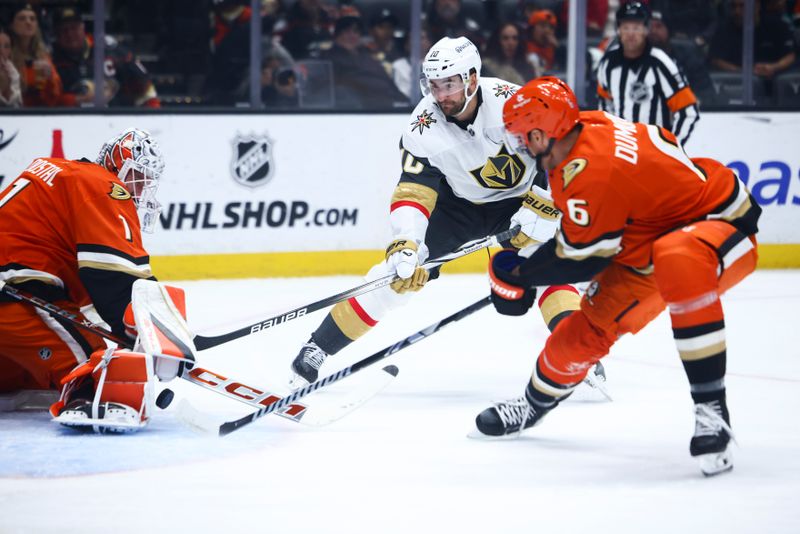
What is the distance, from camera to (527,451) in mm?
3010

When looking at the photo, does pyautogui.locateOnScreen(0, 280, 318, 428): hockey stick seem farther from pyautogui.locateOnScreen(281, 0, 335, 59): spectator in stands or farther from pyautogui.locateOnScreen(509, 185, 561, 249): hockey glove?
pyautogui.locateOnScreen(281, 0, 335, 59): spectator in stands

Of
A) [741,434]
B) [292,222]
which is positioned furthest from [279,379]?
[292,222]

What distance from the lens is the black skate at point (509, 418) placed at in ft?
10.2

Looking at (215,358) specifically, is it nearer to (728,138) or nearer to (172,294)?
(172,294)

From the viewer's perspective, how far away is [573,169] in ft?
8.72

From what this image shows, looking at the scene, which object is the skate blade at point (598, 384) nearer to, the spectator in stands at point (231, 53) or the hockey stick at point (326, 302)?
the hockey stick at point (326, 302)

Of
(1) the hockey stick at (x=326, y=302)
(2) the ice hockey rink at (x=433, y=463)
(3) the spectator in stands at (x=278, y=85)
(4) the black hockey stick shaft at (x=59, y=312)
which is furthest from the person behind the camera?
(3) the spectator in stands at (x=278, y=85)

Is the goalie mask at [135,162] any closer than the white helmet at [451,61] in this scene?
Yes

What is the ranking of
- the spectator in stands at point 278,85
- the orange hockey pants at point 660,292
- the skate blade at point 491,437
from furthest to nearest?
the spectator in stands at point 278,85 < the skate blade at point 491,437 < the orange hockey pants at point 660,292

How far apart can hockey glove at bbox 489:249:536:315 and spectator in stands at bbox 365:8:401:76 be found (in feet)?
10.8

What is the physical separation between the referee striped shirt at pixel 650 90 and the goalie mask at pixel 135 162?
2620 mm

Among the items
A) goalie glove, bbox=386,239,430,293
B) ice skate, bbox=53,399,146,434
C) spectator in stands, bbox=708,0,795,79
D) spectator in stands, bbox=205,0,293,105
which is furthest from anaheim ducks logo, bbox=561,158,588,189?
spectator in stands, bbox=708,0,795,79

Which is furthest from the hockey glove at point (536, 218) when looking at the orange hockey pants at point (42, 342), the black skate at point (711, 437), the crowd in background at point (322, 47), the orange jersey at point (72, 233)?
the crowd in background at point (322, 47)

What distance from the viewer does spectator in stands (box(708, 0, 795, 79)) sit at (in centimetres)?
635
